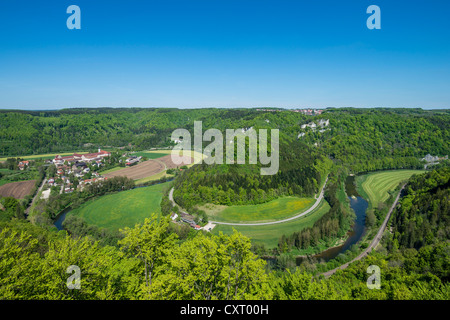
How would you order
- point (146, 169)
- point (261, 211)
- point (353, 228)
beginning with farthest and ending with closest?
point (146, 169) < point (261, 211) < point (353, 228)

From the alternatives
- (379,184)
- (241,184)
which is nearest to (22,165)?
(241,184)

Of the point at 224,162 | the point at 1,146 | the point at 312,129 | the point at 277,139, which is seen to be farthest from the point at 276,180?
the point at 1,146

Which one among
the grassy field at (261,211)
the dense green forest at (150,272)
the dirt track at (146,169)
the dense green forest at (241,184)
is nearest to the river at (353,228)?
the dense green forest at (241,184)

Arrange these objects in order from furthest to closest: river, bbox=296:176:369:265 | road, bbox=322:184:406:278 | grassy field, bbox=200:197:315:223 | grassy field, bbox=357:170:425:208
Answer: grassy field, bbox=357:170:425:208 → grassy field, bbox=200:197:315:223 → river, bbox=296:176:369:265 → road, bbox=322:184:406:278

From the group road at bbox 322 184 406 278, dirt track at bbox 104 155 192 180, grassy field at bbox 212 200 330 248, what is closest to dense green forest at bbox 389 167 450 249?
road at bbox 322 184 406 278

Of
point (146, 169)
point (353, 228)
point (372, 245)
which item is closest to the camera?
point (372, 245)

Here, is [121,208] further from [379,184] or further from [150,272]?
[379,184]

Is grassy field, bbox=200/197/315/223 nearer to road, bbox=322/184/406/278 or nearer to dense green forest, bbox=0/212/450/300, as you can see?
road, bbox=322/184/406/278
